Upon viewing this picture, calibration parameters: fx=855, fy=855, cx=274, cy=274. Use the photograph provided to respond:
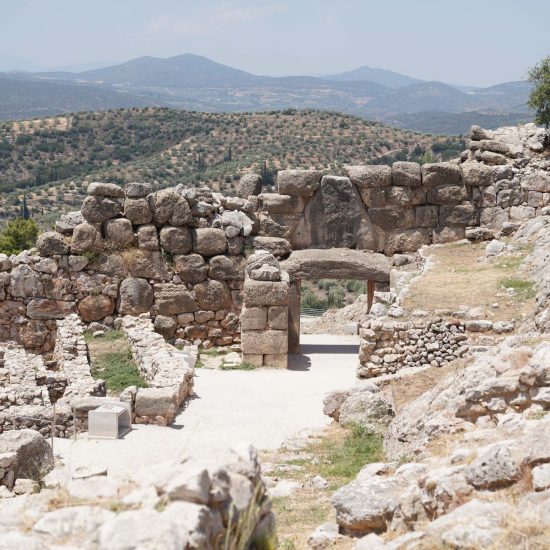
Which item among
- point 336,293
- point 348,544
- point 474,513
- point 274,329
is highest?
point 474,513

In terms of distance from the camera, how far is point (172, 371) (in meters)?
12.2

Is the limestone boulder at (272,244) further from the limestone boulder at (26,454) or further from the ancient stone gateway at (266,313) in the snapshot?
the limestone boulder at (26,454)

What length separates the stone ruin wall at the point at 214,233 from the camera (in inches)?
645

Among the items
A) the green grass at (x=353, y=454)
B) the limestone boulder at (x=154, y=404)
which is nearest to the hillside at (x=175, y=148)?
the limestone boulder at (x=154, y=404)

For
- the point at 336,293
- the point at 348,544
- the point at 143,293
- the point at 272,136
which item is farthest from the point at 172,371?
the point at 272,136

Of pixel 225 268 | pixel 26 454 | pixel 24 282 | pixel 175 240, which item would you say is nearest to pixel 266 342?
pixel 225 268

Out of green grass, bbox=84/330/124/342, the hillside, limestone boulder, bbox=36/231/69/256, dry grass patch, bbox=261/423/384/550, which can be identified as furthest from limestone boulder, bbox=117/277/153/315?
the hillside

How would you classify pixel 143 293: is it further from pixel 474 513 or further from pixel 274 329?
pixel 474 513

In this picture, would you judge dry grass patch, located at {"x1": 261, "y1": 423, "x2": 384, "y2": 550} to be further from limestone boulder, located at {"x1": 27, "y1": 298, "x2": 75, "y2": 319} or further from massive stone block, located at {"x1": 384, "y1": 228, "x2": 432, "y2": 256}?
limestone boulder, located at {"x1": 27, "y1": 298, "x2": 75, "y2": 319}

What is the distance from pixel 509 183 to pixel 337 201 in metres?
3.59

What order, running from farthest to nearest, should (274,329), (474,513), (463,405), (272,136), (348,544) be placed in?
(272,136)
(274,329)
(463,405)
(348,544)
(474,513)

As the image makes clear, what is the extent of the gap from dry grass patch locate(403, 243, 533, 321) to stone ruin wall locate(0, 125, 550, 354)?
142 cm

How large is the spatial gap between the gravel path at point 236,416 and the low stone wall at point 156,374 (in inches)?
8.0

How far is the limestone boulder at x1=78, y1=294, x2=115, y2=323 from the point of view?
1645 cm
